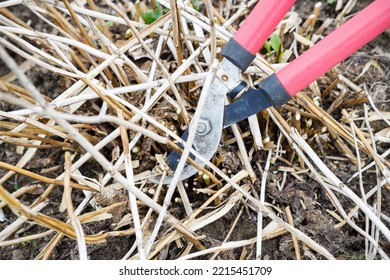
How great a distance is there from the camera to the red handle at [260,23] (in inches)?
42.4

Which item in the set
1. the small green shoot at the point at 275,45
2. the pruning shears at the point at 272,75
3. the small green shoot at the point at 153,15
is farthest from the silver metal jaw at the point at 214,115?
the small green shoot at the point at 153,15

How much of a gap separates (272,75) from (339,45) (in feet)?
0.48

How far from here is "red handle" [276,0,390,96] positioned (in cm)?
105

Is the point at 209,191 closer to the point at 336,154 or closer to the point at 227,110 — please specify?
the point at 227,110

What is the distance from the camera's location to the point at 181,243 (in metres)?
1.22

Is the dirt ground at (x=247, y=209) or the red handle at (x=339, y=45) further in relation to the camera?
the dirt ground at (x=247, y=209)

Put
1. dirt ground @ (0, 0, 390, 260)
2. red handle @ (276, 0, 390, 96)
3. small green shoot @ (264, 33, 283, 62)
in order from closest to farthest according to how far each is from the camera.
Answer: red handle @ (276, 0, 390, 96)
dirt ground @ (0, 0, 390, 260)
small green shoot @ (264, 33, 283, 62)

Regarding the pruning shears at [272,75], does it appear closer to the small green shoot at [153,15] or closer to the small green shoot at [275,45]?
the small green shoot at [275,45]

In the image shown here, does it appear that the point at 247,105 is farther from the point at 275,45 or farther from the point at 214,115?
the point at 275,45

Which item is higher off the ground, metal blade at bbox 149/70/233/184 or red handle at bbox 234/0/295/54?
red handle at bbox 234/0/295/54

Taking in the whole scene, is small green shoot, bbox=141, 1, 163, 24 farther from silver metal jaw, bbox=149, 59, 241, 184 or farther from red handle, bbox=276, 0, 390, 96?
red handle, bbox=276, 0, 390, 96

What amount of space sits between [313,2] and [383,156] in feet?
1.74

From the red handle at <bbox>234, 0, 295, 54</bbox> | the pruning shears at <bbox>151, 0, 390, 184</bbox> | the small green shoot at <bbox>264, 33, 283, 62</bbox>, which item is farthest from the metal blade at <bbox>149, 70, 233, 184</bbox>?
the small green shoot at <bbox>264, 33, 283, 62</bbox>
